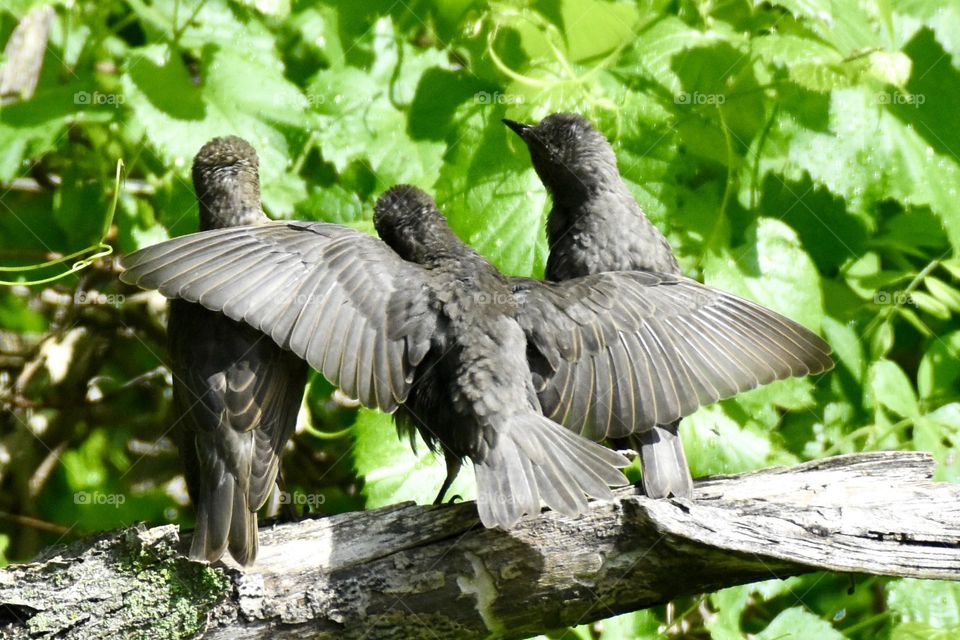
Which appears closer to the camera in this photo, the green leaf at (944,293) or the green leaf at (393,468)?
the green leaf at (393,468)

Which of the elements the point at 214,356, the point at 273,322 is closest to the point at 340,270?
the point at 273,322

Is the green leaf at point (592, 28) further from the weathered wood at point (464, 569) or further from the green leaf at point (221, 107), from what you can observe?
the weathered wood at point (464, 569)

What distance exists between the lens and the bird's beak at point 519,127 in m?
3.66

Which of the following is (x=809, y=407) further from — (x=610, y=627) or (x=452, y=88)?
(x=452, y=88)

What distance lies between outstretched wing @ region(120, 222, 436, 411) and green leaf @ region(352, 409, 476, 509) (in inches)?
24.0

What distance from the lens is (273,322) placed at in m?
2.83

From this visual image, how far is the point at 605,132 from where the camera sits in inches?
151

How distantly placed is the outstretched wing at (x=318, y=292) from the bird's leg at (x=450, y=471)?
31cm

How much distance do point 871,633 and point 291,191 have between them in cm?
255

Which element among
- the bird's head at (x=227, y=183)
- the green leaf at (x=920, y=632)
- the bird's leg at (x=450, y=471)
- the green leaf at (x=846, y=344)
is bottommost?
the green leaf at (x=920, y=632)

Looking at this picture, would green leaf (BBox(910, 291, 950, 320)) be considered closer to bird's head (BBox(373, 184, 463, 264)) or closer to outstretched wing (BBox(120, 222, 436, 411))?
bird's head (BBox(373, 184, 463, 264))

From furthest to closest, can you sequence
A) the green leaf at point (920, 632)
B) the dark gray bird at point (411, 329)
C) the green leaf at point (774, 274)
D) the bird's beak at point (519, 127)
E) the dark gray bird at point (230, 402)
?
the green leaf at point (774, 274)
the bird's beak at point (519, 127)
the green leaf at point (920, 632)
the dark gray bird at point (230, 402)
the dark gray bird at point (411, 329)

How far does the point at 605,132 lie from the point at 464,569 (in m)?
1.79

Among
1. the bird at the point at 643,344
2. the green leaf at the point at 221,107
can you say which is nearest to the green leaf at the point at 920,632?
the bird at the point at 643,344
